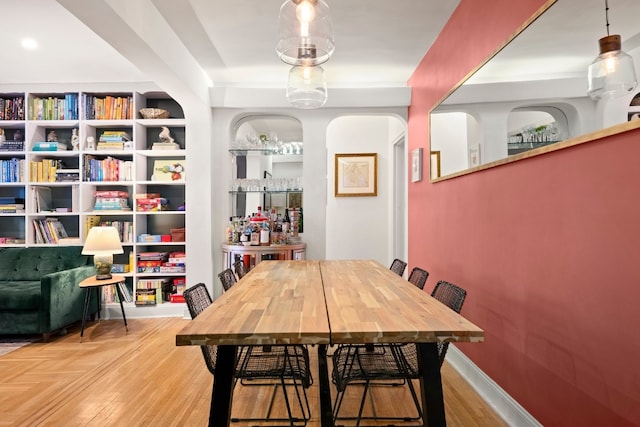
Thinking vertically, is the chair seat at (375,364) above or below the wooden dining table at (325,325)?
below

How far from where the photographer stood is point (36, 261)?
4012 millimetres

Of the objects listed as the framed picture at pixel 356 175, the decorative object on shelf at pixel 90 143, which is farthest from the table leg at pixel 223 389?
the framed picture at pixel 356 175

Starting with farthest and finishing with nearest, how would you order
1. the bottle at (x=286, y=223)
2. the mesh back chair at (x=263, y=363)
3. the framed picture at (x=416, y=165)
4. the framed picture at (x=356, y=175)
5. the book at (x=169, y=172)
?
the framed picture at (x=356, y=175) < the book at (x=169, y=172) < the bottle at (x=286, y=223) < the framed picture at (x=416, y=165) < the mesh back chair at (x=263, y=363)

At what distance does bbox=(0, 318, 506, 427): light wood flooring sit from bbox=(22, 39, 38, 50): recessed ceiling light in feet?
8.99

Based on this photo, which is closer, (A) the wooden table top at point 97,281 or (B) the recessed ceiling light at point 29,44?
(B) the recessed ceiling light at point 29,44

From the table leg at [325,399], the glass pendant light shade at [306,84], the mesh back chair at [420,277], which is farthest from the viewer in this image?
the glass pendant light shade at [306,84]

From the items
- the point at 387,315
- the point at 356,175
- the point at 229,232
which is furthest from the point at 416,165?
the point at 387,315

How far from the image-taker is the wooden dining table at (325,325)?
1227mm

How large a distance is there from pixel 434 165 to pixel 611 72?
1946 millimetres

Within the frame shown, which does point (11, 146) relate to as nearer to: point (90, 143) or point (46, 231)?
point (90, 143)

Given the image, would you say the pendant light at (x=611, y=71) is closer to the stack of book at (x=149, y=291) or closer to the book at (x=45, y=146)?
the stack of book at (x=149, y=291)

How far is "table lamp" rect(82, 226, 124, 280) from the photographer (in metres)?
3.65

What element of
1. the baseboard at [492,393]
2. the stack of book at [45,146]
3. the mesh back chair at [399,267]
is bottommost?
the baseboard at [492,393]

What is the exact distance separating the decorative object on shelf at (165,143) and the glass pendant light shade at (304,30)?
2.74 metres
